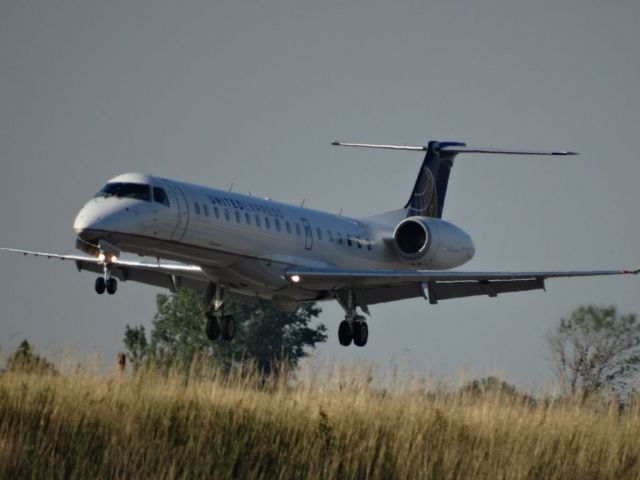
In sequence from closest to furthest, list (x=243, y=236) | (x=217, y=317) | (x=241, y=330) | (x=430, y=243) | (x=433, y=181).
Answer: (x=243, y=236) → (x=217, y=317) → (x=430, y=243) → (x=433, y=181) → (x=241, y=330)

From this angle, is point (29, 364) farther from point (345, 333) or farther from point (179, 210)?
point (345, 333)

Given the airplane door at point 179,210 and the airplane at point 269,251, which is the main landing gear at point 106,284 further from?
the airplane door at point 179,210

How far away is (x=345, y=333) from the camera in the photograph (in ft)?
117

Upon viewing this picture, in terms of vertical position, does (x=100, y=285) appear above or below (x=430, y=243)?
below

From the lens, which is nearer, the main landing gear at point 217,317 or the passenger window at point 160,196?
the passenger window at point 160,196

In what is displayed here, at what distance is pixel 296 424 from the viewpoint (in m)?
19.3

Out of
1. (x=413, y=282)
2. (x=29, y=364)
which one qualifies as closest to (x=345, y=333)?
(x=413, y=282)

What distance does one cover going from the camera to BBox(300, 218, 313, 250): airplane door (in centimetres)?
3425

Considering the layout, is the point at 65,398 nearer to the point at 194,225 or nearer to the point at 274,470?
the point at 274,470

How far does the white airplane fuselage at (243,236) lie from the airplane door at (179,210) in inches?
0.8

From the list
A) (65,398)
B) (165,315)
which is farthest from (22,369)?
(165,315)

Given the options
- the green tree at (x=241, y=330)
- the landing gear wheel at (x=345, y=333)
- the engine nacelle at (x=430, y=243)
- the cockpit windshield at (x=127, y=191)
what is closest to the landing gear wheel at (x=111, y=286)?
the cockpit windshield at (x=127, y=191)

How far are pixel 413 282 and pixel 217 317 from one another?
186 inches

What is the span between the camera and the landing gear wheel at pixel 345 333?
35.5 meters
